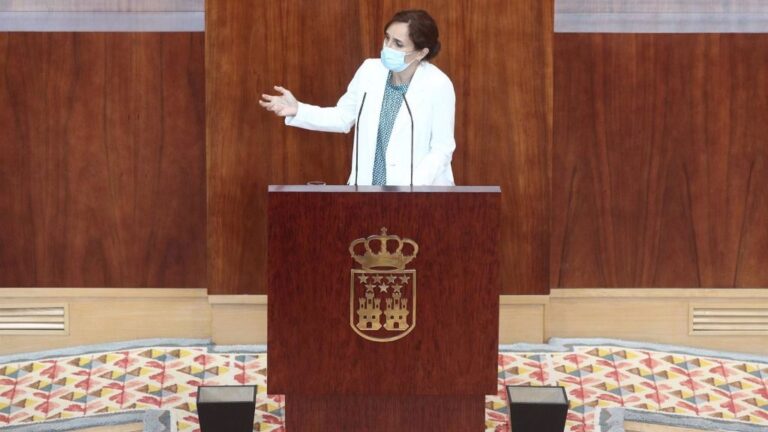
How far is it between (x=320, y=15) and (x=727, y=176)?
1.64 metres

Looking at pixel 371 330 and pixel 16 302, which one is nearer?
pixel 371 330

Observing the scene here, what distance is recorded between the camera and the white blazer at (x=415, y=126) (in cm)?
412

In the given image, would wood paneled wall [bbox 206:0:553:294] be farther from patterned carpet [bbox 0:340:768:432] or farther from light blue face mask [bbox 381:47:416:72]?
light blue face mask [bbox 381:47:416:72]

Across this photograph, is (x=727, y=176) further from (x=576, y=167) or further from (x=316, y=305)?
(x=316, y=305)

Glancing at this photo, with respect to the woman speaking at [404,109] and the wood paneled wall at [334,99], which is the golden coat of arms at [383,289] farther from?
the wood paneled wall at [334,99]

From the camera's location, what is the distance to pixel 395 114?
416 cm

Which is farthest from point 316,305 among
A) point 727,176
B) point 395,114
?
point 727,176

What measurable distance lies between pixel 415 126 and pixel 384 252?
2.84ft

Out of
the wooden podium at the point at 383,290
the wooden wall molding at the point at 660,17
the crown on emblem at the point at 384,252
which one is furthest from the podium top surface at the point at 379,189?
the wooden wall molding at the point at 660,17

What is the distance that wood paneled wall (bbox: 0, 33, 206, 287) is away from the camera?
4812mm

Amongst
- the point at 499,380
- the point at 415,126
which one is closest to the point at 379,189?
the point at 415,126

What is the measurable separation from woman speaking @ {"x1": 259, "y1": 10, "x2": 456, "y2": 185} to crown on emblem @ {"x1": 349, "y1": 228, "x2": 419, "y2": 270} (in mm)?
694

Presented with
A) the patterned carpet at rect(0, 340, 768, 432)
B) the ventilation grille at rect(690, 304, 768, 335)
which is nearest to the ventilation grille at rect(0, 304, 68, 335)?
the patterned carpet at rect(0, 340, 768, 432)

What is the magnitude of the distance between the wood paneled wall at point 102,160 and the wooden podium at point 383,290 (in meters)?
1.55
